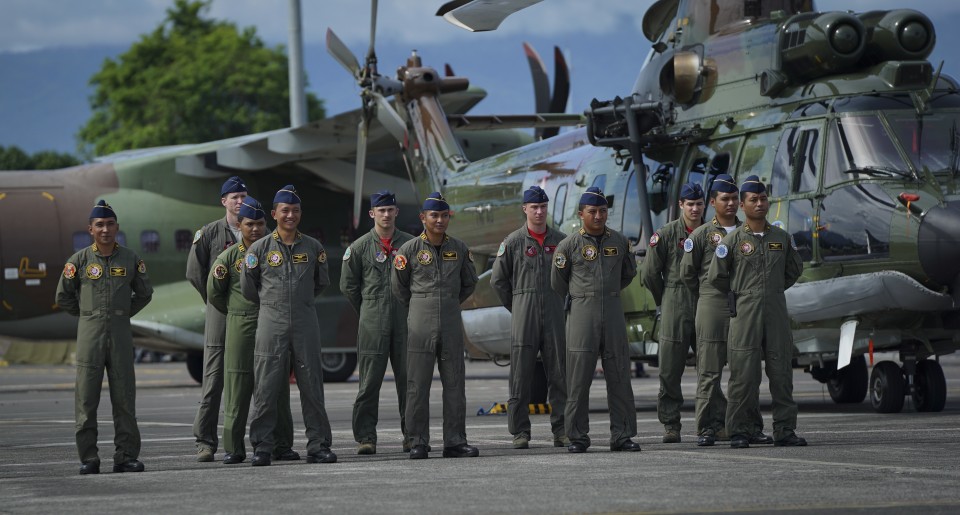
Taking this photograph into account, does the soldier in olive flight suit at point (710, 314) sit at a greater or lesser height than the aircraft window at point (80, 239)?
lesser

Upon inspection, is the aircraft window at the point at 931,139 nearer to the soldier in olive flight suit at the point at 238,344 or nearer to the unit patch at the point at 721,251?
the unit patch at the point at 721,251

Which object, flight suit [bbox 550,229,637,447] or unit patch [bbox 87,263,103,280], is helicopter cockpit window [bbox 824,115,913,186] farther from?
unit patch [bbox 87,263,103,280]

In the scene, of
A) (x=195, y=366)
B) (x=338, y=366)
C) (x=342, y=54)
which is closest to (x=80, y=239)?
→ (x=195, y=366)

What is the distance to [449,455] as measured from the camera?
10594 mm

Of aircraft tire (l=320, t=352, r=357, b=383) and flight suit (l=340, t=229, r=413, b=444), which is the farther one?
aircraft tire (l=320, t=352, r=357, b=383)

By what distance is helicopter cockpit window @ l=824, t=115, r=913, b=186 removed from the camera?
12867 mm

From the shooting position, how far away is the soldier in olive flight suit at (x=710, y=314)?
11180 millimetres

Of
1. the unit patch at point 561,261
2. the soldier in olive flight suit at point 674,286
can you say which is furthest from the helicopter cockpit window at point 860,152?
the unit patch at point 561,261

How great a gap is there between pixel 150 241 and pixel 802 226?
14.8 meters

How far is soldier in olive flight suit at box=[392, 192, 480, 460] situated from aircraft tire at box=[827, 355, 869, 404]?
6.35 metres

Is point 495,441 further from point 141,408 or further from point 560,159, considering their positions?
point 141,408

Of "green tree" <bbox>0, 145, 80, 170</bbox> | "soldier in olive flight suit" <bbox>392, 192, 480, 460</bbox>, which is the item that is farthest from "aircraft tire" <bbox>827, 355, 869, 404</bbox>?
"green tree" <bbox>0, 145, 80, 170</bbox>

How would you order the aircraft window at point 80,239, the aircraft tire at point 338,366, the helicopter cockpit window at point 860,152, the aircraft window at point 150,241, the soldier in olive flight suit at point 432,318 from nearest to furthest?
the soldier in olive flight suit at point 432,318 < the helicopter cockpit window at point 860,152 < the aircraft window at point 80,239 < the aircraft window at point 150,241 < the aircraft tire at point 338,366

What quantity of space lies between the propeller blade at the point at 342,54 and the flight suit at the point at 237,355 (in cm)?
1070
